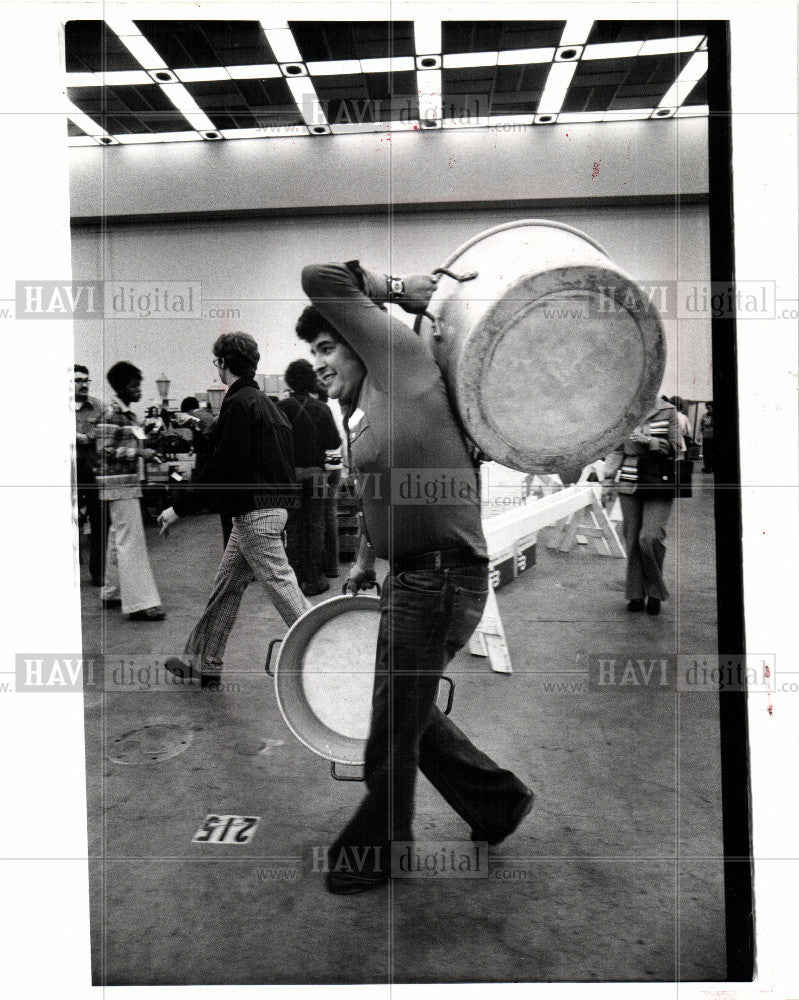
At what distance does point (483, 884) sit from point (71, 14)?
3121 mm

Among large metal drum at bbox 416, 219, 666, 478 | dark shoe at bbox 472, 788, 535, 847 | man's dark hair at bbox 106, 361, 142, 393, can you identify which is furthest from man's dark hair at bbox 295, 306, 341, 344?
dark shoe at bbox 472, 788, 535, 847

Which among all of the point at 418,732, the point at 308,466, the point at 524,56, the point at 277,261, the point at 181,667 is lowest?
the point at 418,732

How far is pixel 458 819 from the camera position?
9.07 feet

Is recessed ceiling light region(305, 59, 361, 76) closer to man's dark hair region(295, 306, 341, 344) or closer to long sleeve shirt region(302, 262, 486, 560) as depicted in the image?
long sleeve shirt region(302, 262, 486, 560)

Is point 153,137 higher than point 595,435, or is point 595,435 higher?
point 153,137

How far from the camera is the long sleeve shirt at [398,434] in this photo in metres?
2.68

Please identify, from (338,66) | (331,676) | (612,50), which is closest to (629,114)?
(612,50)

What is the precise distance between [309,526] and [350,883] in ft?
3.91

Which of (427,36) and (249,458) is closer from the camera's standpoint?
(427,36)

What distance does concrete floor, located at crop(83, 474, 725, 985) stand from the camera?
2.71 m

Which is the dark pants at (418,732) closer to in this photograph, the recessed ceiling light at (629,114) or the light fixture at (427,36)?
the recessed ceiling light at (629,114)

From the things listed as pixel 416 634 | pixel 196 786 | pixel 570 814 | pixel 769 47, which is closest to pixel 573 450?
pixel 416 634

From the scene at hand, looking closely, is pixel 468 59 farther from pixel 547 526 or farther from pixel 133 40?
pixel 547 526

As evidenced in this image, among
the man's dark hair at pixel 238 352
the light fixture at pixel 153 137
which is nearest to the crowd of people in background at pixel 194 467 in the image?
the man's dark hair at pixel 238 352
